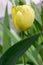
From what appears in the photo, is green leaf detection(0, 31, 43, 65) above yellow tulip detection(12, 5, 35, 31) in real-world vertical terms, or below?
below

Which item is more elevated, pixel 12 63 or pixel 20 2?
pixel 20 2

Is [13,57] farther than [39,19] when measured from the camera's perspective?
No

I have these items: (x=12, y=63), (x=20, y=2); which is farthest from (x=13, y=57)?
(x=20, y=2)

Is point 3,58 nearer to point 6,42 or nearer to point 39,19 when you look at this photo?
point 6,42

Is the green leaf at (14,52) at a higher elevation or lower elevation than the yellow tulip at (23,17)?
lower

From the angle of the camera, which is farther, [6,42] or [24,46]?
[6,42]

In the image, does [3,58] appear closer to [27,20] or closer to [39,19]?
[27,20]

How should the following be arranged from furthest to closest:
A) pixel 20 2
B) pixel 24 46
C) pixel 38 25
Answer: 1. pixel 38 25
2. pixel 20 2
3. pixel 24 46

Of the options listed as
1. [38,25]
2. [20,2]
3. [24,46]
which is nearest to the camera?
[24,46]

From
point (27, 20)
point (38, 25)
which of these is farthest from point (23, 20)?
point (38, 25)
